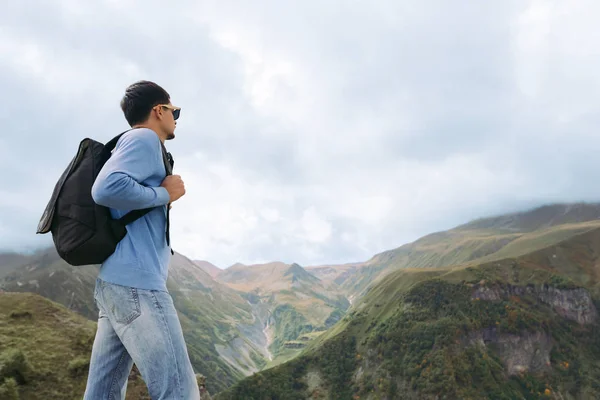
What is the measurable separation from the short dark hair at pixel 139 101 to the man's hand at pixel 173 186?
75 cm

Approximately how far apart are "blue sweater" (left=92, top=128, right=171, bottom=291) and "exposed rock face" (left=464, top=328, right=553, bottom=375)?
8268 inches

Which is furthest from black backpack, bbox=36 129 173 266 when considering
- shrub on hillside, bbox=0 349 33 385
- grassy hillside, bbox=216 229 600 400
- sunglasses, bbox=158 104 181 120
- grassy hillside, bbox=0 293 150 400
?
grassy hillside, bbox=216 229 600 400

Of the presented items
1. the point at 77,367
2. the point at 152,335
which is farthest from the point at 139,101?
the point at 77,367

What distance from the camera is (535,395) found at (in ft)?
542

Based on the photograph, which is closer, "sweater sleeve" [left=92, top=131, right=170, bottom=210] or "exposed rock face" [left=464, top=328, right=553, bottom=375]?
"sweater sleeve" [left=92, top=131, right=170, bottom=210]

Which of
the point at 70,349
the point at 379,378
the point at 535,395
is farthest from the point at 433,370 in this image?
the point at 70,349

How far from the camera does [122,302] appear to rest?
10.7 ft

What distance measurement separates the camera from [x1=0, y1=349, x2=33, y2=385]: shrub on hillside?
832cm

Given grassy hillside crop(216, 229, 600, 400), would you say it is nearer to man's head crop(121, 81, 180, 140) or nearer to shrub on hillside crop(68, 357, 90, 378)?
shrub on hillside crop(68, 357, 90, 378)

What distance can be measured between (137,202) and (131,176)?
0.25 meters

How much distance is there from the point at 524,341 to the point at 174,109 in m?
227

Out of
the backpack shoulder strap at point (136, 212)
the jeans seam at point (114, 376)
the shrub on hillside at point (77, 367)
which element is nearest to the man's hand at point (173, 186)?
the backpack shoulder strap at point (136, 212)

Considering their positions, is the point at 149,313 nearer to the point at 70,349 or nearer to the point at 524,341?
the point at 70,349

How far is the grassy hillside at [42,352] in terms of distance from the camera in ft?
28.4
